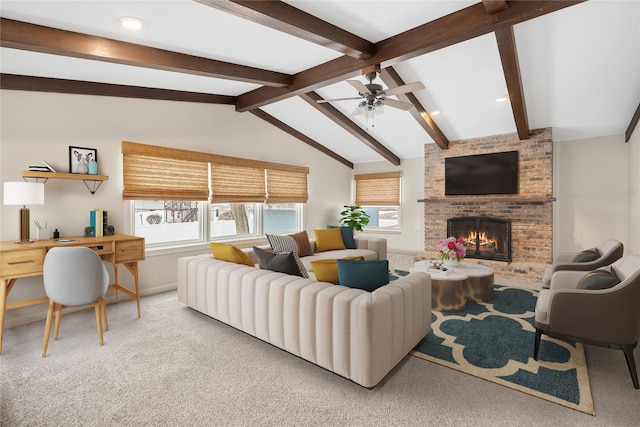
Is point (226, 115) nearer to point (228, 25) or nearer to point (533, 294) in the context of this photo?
point (228, 25)

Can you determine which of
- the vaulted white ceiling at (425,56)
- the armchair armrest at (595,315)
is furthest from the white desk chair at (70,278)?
the armchair armrest at (595,315)

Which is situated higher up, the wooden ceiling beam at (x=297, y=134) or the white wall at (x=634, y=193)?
the wooden ceiling beam at (x=297, y=134)

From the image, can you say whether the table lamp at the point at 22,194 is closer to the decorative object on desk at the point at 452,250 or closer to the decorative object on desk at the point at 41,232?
the decorative object on desk at the point at 41,232

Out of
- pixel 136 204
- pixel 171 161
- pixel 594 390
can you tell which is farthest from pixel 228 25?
pixel 594 390

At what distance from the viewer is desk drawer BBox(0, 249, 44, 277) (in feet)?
9.17

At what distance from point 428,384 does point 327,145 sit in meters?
5.75

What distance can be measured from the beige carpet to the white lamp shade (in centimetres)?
131

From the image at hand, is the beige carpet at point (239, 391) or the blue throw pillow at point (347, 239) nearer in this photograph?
the beige carpet at point (239, 391)

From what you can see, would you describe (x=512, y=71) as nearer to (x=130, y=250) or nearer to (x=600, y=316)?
(x=600, y=316)

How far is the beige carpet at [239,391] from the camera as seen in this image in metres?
1.90

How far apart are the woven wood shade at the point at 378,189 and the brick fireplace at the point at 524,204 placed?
4.50ft

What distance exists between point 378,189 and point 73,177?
6.04 meters

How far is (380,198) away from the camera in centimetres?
786

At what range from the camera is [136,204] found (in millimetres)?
4484
